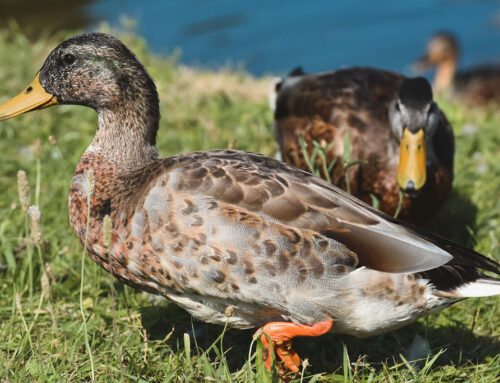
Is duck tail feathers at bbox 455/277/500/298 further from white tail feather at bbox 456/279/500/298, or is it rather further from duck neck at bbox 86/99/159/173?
duck neck at bbox 86/99/159/173

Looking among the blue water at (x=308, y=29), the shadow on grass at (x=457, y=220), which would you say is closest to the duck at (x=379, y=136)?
the shadow on grass at (x=457, y=220)

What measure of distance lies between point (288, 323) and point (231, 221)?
469 mm

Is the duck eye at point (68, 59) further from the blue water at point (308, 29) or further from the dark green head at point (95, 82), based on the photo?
the blue water at point (308, 29)

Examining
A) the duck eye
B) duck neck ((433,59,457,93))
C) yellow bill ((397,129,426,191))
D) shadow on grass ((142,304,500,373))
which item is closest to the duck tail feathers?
shadow on grass ((142,304,500,373))

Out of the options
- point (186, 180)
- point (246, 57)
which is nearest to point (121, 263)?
point (186, 180)

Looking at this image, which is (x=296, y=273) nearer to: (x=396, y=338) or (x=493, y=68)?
(x=396, y=338)

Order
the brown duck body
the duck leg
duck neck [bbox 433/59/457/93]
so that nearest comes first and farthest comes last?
the brown duck body
the duck leg
duck neck [bbox 433/59/457/93]

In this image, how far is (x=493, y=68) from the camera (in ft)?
31.4

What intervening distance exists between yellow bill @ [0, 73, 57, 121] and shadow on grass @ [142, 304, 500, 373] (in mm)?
1053

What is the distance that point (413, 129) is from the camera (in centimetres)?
379

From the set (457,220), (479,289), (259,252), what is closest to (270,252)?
(259,252)

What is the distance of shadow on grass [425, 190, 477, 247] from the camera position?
4352 mm

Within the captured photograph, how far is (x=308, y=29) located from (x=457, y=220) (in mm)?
8749

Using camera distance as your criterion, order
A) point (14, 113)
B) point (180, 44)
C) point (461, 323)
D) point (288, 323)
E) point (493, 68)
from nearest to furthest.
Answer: point (288, 323), point (14, 113), point (461, 323), point (493, 68), point (180, 44)
